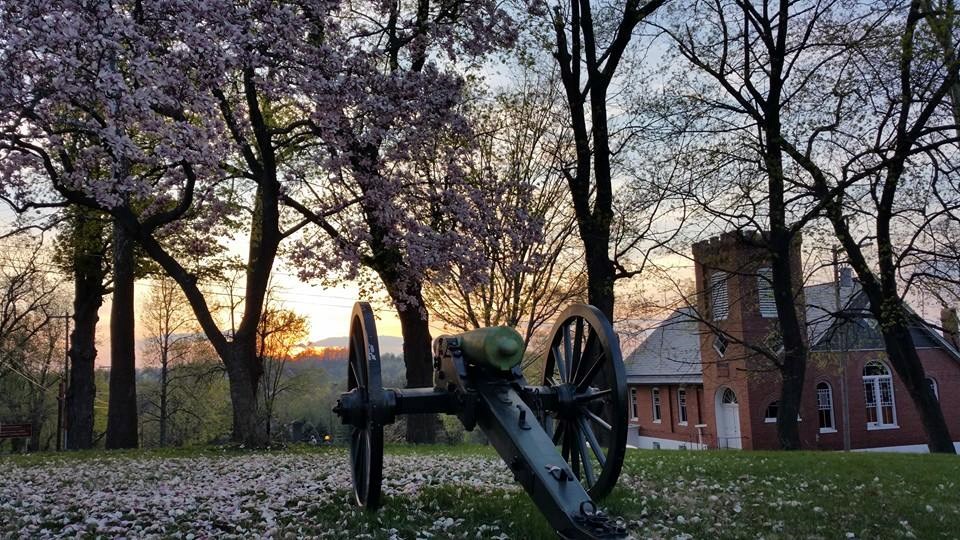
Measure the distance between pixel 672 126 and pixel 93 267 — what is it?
17.4 metres

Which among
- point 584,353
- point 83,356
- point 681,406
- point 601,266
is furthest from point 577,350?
point 681,406

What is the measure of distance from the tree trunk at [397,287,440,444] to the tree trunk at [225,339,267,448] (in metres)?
4.30

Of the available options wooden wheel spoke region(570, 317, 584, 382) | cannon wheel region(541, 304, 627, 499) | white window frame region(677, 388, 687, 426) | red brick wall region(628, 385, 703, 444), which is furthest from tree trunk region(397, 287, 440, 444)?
white window frame region(677, 388, 687, 426)

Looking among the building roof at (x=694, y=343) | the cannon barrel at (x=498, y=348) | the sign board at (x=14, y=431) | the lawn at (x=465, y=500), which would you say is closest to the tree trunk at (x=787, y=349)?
the lawn at (x=465, y=500)

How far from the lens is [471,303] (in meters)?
24.6

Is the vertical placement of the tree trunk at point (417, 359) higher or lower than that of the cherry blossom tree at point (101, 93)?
lower

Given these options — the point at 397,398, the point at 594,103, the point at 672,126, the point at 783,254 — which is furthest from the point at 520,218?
the point at 397,398

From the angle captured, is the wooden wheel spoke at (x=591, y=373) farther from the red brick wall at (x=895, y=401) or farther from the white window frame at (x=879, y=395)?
the white window frame at (x=879, y=395)

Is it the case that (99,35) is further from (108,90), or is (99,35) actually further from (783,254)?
(783,254)

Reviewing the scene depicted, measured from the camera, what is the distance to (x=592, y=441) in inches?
248

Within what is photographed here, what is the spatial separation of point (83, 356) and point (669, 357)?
999 inches

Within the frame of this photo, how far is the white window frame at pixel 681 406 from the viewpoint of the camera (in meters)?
39.0

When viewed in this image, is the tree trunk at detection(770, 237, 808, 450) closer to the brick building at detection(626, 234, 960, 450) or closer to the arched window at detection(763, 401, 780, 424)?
the brick building at detection(626, 234, 960, 450)

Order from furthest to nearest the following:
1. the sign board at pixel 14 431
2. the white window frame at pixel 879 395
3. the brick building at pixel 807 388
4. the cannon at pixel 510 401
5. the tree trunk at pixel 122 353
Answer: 1. the white window frame at pixel 879 395
2. the brick building at pixel 807 388
3. the sign board at pixel 14 431
4. the tree trunk at pixel 122 353
5. the cannon at pixel 510 401
